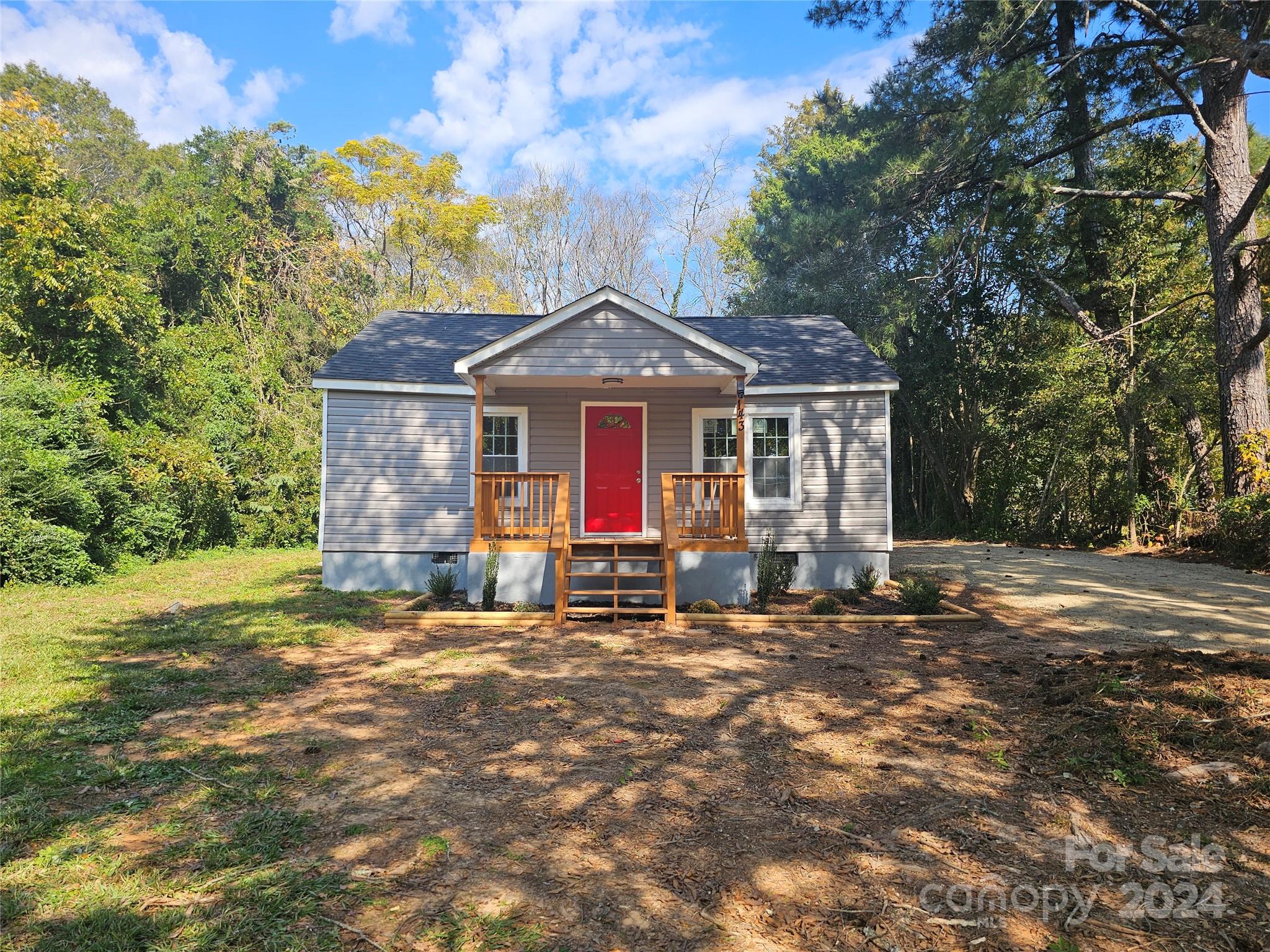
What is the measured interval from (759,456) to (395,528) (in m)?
5.96

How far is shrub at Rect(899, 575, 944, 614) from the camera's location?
8.47 meters

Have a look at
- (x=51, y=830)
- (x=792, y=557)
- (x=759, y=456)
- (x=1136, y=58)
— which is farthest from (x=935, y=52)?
(x=51, y=830)

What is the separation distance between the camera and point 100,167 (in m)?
31.9

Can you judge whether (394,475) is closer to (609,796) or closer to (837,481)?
(837,481)

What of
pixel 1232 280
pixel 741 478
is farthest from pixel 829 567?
pixel 1232 280

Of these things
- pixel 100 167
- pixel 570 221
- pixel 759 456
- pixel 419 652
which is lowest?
pixel 419 652

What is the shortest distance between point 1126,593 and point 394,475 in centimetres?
1058

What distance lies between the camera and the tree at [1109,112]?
460 inches

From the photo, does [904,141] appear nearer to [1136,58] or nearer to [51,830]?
[1136,58]

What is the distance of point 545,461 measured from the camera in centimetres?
1141

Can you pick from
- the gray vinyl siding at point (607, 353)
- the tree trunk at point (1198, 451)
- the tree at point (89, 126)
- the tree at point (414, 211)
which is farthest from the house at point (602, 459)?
the tree at point (89, 126)

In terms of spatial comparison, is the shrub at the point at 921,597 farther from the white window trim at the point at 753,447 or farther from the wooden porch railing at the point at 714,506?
the white window trim at the point at 753,447

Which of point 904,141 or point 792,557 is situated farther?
Answer: point 904,141

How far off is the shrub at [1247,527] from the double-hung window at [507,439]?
11.5 m
